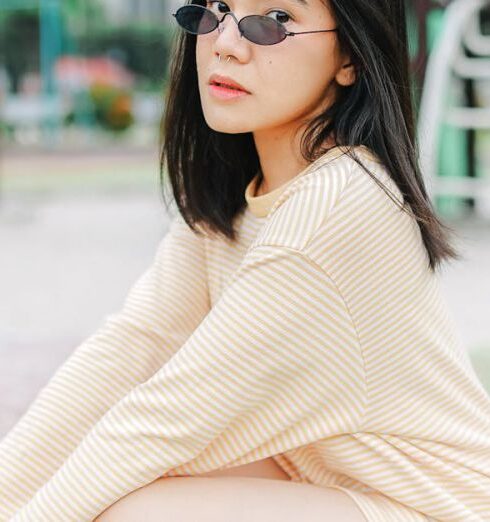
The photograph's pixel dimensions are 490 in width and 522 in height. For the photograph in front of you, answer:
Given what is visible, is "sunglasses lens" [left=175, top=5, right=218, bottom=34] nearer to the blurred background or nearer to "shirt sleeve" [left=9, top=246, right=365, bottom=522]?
the blurred background

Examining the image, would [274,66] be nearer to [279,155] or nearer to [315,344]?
[279,155]

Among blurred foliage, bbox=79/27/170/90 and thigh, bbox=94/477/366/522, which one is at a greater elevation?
thigh, bbox=94/477/366/522

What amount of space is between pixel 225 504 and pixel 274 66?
60 centimetres

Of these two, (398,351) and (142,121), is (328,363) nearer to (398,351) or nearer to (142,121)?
(398,351)

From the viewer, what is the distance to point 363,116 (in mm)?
1359

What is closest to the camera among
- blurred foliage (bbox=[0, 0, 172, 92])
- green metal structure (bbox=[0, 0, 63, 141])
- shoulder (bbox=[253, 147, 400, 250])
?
shoulder (bbox=[253, 147, 400, 250])

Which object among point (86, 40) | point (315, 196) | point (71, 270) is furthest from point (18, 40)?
point (315, 196)

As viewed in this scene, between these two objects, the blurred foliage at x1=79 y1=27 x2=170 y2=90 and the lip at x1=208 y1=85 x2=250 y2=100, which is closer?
the lip at x1=208 y1=85 x2=250 y2=100

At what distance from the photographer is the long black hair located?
1.33 m

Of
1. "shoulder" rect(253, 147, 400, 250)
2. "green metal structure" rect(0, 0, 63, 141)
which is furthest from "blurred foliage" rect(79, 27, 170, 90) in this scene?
"shoulder" rect(253, 147, 400, 250)

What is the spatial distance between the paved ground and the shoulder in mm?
538

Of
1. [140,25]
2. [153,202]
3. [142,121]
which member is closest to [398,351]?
[153,202]

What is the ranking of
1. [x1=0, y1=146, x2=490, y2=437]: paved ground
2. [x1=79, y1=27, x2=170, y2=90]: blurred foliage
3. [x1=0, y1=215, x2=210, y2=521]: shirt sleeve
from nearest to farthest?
[x1=0, y1=215, x2=210, y2=521]: shirt sleeve < [x1=0, y1=146, x2=490, y2=437]: paved ground < [x1=79, y1=27, x2=170, y2=90]: blurred foliage

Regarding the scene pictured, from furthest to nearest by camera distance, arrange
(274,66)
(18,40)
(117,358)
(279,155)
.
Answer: (18,40), (117,358), (279,155), (274,66)
